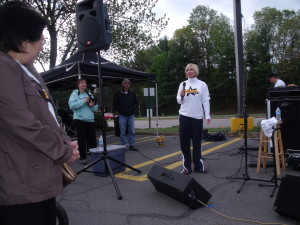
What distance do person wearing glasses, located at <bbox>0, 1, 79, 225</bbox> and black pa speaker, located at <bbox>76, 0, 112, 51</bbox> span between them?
8.99 ft

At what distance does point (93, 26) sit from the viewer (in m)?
4.34

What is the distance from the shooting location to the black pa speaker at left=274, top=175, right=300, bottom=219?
9.82 feet

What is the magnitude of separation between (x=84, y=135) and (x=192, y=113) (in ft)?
8.80

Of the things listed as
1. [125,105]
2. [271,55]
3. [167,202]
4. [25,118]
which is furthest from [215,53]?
[25,118]

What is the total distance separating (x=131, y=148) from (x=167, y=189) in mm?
4422

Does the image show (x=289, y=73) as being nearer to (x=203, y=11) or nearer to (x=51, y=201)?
(x=203, y=11)

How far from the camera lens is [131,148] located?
8086 millimetres

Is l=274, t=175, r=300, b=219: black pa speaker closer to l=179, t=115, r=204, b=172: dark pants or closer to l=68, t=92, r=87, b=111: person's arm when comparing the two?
l=179, t=115, r=204, b=172: dark pants

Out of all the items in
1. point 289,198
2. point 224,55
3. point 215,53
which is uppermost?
point 215,53

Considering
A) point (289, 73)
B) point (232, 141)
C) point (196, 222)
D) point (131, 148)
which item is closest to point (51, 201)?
point (196, 222)

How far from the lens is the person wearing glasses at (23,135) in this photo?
1.41 metres

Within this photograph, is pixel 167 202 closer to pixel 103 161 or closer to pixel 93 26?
pixel 103 161

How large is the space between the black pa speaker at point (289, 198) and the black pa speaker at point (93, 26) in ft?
10.2

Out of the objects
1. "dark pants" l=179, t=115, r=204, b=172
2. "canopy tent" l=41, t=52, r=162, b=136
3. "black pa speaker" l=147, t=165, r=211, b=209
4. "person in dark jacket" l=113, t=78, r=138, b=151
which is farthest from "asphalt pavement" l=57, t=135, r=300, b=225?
"canopy tent" l=41, t=52, r=162, b=136
